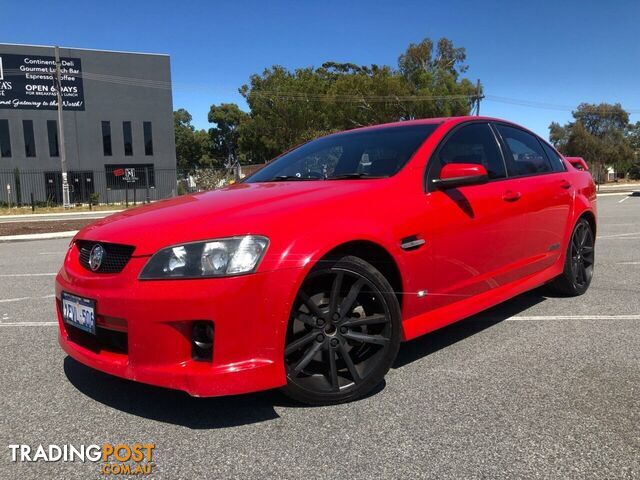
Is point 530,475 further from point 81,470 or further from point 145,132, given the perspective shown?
point 145,132

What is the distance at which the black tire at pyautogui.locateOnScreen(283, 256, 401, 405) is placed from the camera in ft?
9.11

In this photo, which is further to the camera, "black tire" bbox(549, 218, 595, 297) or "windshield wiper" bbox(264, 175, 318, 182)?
"black tire" bbox(549, 218, 595, 297)

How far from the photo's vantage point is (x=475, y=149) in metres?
4.02

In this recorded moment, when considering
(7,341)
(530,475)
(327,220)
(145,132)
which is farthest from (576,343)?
(145,132)

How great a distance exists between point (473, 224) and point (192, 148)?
8024cm

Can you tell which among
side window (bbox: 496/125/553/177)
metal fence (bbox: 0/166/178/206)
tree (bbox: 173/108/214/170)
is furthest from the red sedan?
tree (bbox: 173/108/214/170)

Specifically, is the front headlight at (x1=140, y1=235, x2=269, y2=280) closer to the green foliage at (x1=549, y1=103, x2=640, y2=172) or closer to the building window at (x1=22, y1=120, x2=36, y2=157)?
the building window at (x1=22, y1=120, x2=36, y2=157)

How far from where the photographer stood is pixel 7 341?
4.25m

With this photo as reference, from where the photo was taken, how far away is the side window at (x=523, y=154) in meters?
4.30

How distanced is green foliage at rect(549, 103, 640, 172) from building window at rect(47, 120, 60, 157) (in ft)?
166

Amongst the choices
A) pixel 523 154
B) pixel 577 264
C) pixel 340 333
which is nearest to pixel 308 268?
pixel 340 333

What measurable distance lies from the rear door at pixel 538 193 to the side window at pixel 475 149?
15 centimetres

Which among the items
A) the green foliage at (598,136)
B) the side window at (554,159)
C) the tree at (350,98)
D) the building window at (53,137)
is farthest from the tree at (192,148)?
the side window at (554,159)

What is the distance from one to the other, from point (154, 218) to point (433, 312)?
1787 millimetres
